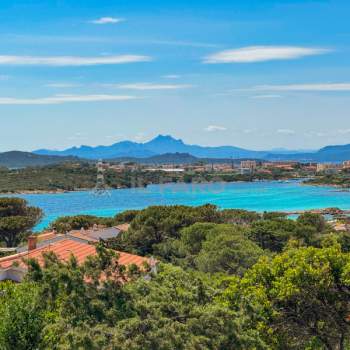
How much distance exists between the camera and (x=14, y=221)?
3353 cm

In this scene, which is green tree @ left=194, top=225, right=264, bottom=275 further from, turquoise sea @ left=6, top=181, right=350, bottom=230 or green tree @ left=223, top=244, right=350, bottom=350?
turquoise sea @ left=6, top=181, right=350, bottom=230

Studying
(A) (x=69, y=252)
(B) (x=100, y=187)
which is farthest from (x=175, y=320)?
(B) (x=100, y=187)

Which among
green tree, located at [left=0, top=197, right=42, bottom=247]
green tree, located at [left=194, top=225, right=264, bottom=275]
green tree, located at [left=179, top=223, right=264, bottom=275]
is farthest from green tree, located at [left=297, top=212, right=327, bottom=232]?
green tree, located at [left=0, top=197, right=42, bottom=247]

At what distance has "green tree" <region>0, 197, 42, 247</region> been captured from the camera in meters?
A: 33.4

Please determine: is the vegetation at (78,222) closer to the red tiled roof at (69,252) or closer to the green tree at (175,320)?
the red tiled roof at (69,252)

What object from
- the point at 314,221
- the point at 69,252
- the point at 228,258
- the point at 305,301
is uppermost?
the point at 305,301

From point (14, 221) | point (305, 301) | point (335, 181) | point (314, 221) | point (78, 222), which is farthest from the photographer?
point (335, 181)

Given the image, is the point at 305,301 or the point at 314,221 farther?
the point at 314,221

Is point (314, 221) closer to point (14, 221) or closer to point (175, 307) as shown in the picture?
point (14, 221)

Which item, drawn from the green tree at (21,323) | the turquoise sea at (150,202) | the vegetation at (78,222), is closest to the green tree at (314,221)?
the vegetation at (78,222)

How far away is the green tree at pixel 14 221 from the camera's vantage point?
3341 cm

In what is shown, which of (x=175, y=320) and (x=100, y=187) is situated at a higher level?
(x=175, y=320)

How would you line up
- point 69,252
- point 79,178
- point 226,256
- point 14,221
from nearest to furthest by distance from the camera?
point 69,252 < point 226,256 < point 14,221 < point 79,178

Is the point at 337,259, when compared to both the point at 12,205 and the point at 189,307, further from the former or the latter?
the point at 12,205
